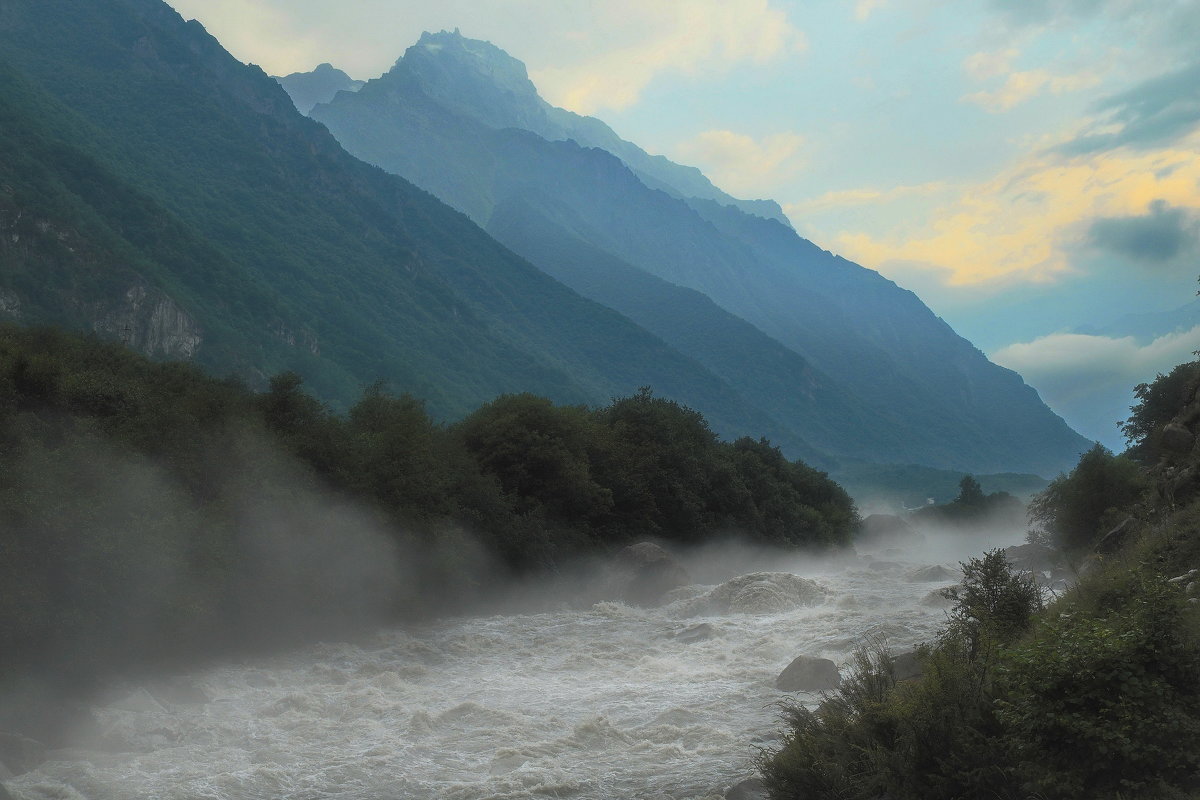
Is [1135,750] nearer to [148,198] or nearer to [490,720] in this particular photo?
[490,720]

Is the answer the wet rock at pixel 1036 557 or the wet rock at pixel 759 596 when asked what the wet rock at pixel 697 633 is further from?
the wet rock at pixel 1036 557

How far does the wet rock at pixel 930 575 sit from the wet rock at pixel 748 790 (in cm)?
4224

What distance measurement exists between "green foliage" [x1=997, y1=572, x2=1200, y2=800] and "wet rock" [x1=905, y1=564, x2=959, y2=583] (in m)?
46.5

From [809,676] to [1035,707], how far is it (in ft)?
51.1

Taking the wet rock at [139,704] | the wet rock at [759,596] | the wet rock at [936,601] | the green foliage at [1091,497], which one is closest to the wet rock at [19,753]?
the wet rock at [139,704]

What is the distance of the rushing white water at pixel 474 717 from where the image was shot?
19.9 meters

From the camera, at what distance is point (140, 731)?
23.8m

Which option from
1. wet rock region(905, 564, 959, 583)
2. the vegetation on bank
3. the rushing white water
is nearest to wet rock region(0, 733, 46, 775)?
the rushing white water

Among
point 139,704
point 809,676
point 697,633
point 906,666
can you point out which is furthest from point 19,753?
point 697,633

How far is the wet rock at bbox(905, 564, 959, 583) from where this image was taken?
56.3 meters

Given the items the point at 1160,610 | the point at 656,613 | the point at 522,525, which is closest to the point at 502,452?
the point at 522,525

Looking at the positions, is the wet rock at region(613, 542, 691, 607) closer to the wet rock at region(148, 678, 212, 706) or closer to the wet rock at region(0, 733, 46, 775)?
the wet rock at region(148, 678, 212, 706)

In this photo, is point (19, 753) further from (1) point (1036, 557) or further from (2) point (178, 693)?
(1) point (1036, 557)

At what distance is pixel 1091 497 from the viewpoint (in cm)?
5294
